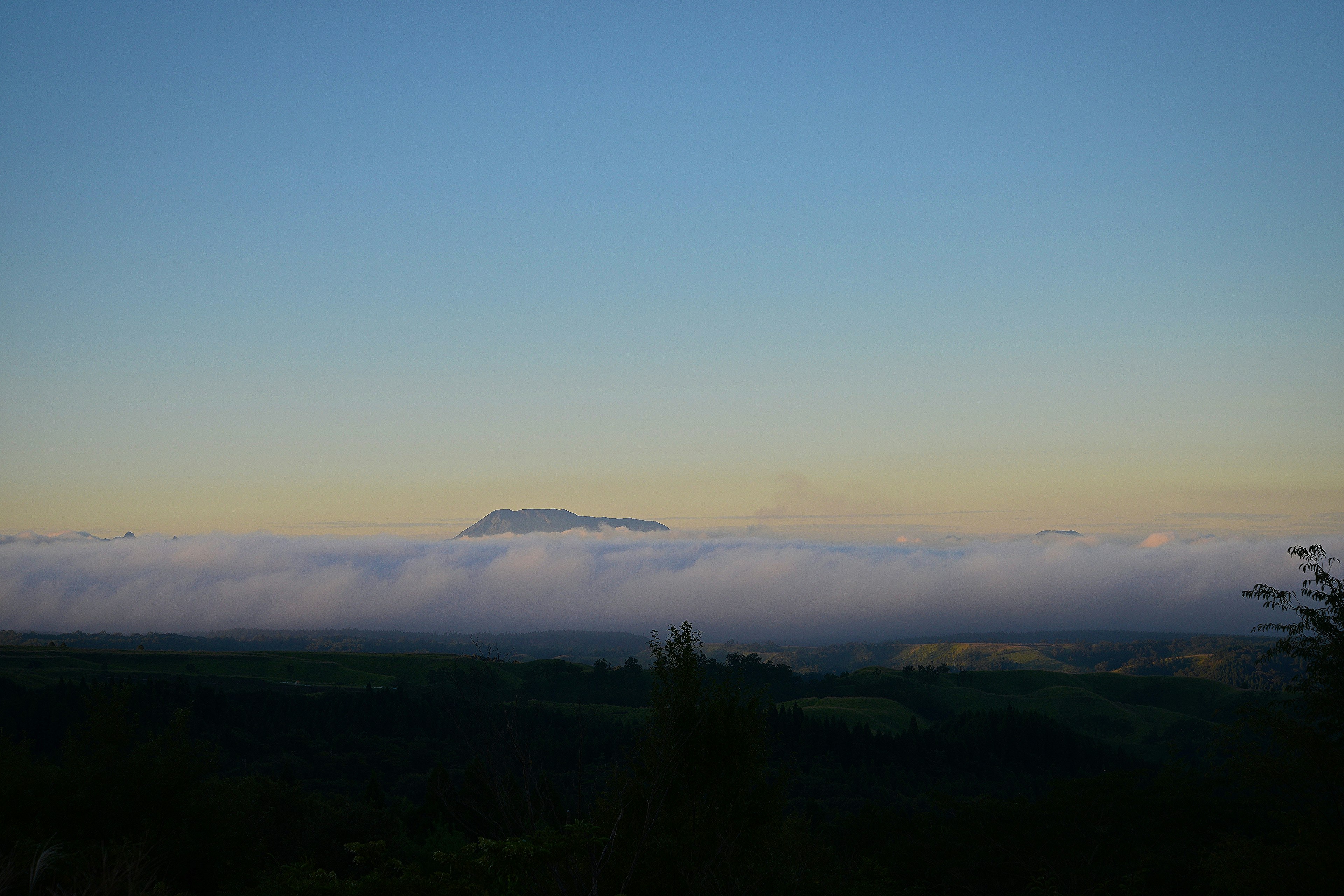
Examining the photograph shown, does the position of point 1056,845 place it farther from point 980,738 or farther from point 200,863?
point 980,738

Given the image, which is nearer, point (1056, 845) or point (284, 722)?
point (1056, 845)

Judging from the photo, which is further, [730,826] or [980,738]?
[980,738]

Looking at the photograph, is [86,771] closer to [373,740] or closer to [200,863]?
[200,863]

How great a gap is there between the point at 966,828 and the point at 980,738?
144m

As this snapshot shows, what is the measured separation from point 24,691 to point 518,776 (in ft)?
658

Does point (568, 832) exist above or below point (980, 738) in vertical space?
above

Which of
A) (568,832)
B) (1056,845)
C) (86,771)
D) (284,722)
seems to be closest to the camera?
(568,832)

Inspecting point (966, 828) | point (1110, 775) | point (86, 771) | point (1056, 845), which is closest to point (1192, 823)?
point (1110, 775)

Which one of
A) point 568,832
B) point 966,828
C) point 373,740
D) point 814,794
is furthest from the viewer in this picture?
point 373,740

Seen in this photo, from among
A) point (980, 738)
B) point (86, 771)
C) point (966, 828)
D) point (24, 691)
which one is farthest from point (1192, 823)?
point (24, 691)

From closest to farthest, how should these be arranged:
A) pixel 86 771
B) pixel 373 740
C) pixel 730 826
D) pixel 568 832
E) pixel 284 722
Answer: pixel 568 832 < pixel 730 826 < pixel 86 771 < pixel 373 740 < pixel 284 722

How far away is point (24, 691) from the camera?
17875 centimetres

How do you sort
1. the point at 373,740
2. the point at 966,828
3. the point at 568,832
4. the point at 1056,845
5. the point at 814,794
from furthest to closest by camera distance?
the point at 373,740, the point at 814,794, the point at 966,828, the point at 1056,845, the point at 568,832

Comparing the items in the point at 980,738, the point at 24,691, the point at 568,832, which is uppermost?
the point at 568,832
